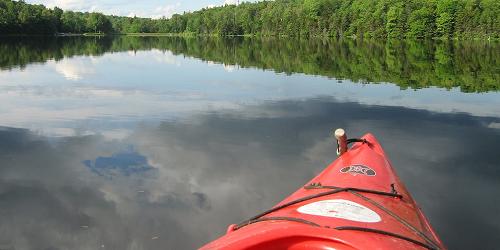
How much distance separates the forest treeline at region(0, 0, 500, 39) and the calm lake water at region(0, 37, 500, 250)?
216 feet

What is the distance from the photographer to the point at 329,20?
352ft

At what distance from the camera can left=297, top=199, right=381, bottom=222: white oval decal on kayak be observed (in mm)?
4965

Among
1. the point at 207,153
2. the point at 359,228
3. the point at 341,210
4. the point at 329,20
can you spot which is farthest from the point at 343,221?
the point at 329,20

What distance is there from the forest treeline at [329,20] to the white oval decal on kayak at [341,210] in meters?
83.5

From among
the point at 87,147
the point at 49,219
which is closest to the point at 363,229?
the point at 49,219

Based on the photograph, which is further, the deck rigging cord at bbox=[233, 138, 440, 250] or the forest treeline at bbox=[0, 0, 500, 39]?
the forest treeline at bbox=[0, 0, 500, 39]

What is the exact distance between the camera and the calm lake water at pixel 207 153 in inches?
310

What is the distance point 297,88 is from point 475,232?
1622cm

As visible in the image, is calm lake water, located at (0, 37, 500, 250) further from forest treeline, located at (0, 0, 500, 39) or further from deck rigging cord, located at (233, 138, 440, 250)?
forest treeline, located at (0, 0, 500, 39)

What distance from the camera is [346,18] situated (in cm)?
10212

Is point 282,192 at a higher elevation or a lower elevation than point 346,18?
lower

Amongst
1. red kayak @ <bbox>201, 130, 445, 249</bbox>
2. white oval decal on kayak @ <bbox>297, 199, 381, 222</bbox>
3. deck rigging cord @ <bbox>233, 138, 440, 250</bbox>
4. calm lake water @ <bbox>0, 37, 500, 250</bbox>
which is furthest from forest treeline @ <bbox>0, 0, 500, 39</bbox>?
white oval decal on kayak @ <bbox>297, 199, 381, 222</bbox>

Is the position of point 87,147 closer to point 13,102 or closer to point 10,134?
point 10,134

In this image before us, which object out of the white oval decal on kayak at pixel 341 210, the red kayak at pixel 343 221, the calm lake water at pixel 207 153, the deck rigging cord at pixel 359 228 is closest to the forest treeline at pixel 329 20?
the calm lake water at pixel 207 153
